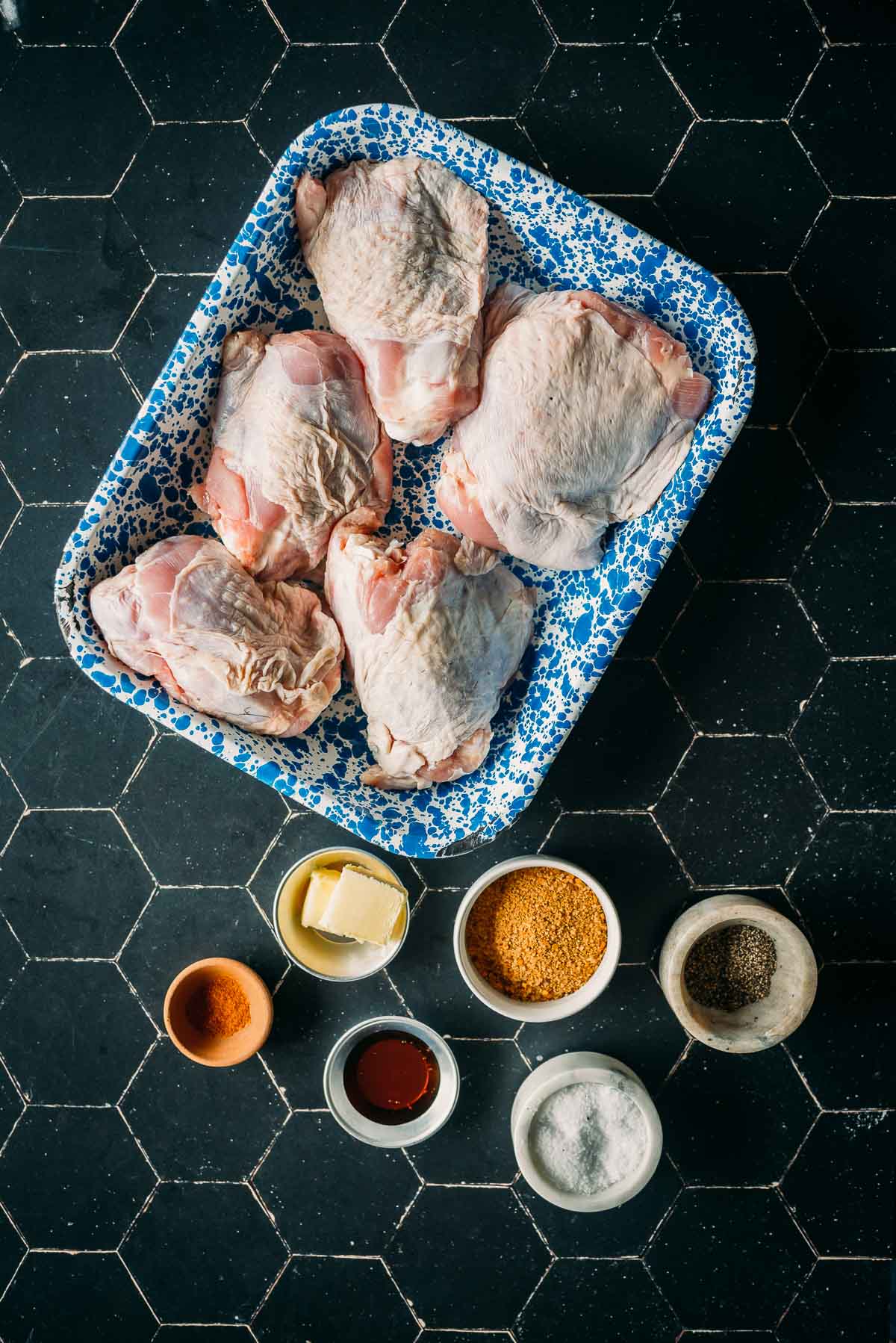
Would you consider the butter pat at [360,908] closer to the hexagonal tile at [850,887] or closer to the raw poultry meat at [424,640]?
the raw poultry meat at [424,640]

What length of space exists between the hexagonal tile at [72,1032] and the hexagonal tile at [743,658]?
1.12 meters

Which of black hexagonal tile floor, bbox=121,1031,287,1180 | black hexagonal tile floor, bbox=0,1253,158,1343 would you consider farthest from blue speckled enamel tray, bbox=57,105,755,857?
black hexagonal tile floor, bbox=0,1253,158,1343

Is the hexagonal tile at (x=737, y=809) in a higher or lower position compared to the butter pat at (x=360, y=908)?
higher

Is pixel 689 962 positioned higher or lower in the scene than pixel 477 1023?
higher

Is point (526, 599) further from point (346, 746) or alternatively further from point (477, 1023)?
point (477, 1023)

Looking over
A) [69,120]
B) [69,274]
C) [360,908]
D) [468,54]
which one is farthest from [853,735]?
[69,120]

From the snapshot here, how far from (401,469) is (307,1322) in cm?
150

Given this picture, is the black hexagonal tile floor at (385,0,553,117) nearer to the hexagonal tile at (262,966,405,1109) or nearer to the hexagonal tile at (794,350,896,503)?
the hexagonal tile at (794,350,896,503)

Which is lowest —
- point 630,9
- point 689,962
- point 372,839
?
point 689,962

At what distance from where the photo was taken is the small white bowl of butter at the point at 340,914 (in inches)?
59.7

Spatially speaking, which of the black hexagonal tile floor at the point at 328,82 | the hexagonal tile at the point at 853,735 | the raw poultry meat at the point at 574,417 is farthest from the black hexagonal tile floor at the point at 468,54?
the hexagonal tile at the point at 853,735

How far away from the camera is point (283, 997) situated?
1.70m

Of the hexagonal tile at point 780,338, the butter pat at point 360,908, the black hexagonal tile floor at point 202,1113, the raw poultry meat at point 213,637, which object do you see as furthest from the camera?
the black hexagonal tile floor at point 202,1113

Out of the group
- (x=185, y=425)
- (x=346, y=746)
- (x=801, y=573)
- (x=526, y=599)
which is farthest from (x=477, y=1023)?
(x=185, y=425)
